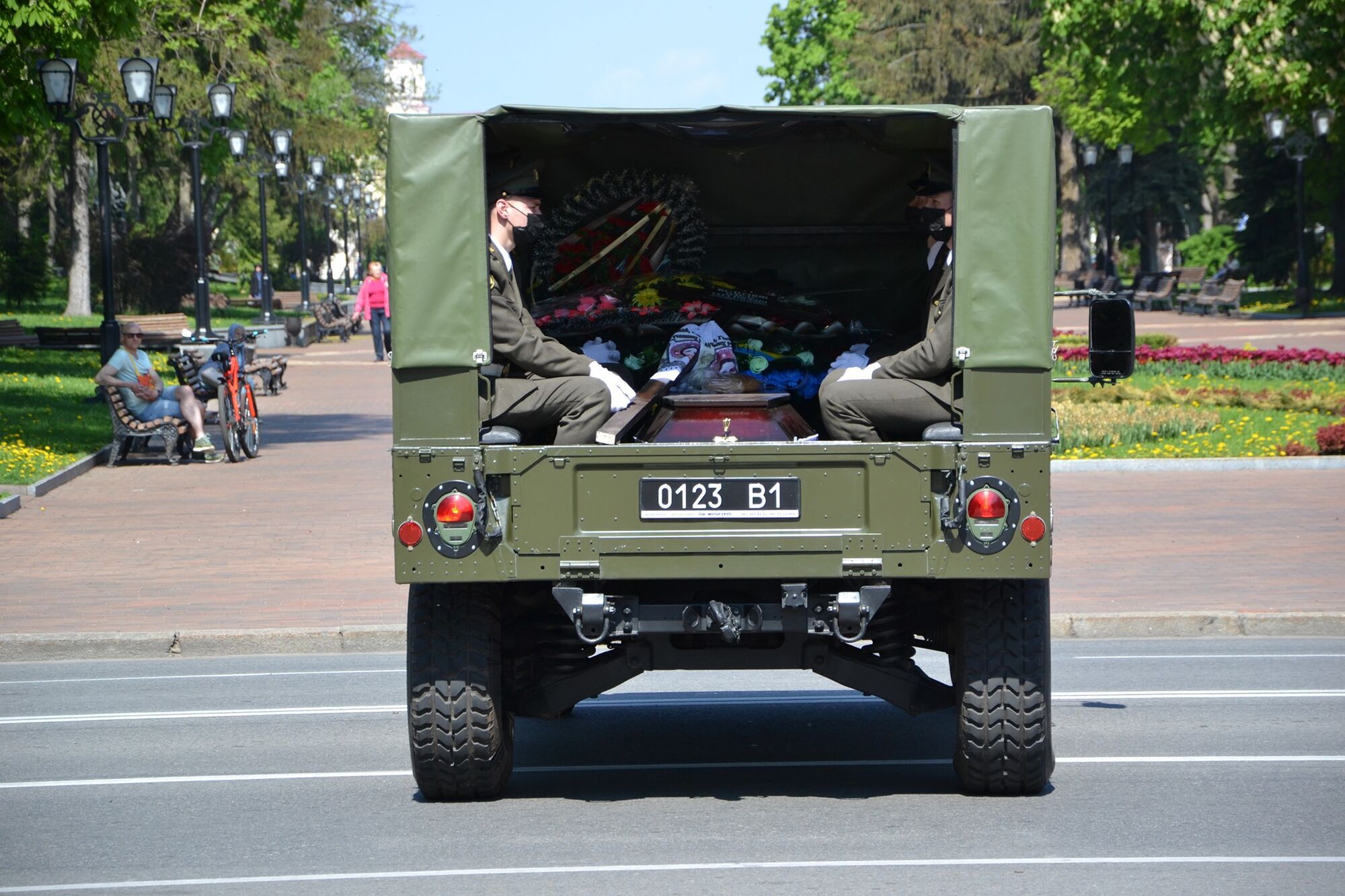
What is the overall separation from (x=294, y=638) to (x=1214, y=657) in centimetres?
520

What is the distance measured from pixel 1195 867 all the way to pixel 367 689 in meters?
4.88

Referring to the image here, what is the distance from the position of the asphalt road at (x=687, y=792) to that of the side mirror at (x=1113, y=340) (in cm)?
161

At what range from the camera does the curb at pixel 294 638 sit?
10.7 meters

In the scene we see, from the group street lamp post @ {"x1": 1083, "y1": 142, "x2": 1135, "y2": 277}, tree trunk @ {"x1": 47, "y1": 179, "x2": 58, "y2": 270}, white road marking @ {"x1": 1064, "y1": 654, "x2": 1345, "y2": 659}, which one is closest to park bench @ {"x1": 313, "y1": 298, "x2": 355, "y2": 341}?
tree trunk @ {"x1": 47, "y1": 179, "x2": 58, "y2": 270}

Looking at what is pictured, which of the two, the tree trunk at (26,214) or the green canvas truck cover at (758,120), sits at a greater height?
the tree trunk at (26,214)

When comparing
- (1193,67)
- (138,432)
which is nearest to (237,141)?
(138,432)

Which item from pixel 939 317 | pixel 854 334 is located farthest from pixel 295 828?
pixel 854 334

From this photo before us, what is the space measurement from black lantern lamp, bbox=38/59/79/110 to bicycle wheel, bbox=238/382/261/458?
5327 millimetres

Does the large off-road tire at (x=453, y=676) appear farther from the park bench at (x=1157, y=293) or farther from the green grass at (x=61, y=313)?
the park bench at (x=1157, y=293)

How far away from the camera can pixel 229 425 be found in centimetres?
2008

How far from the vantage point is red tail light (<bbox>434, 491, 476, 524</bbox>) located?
6391 millimetres

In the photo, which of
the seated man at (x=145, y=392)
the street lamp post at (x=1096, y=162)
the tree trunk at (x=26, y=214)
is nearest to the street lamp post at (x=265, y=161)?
the tree trunk at (x=26, y=214)

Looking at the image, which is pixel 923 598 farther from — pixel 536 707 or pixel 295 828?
pixel 295 828

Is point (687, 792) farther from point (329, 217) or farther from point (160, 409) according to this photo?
point (329, 217)
